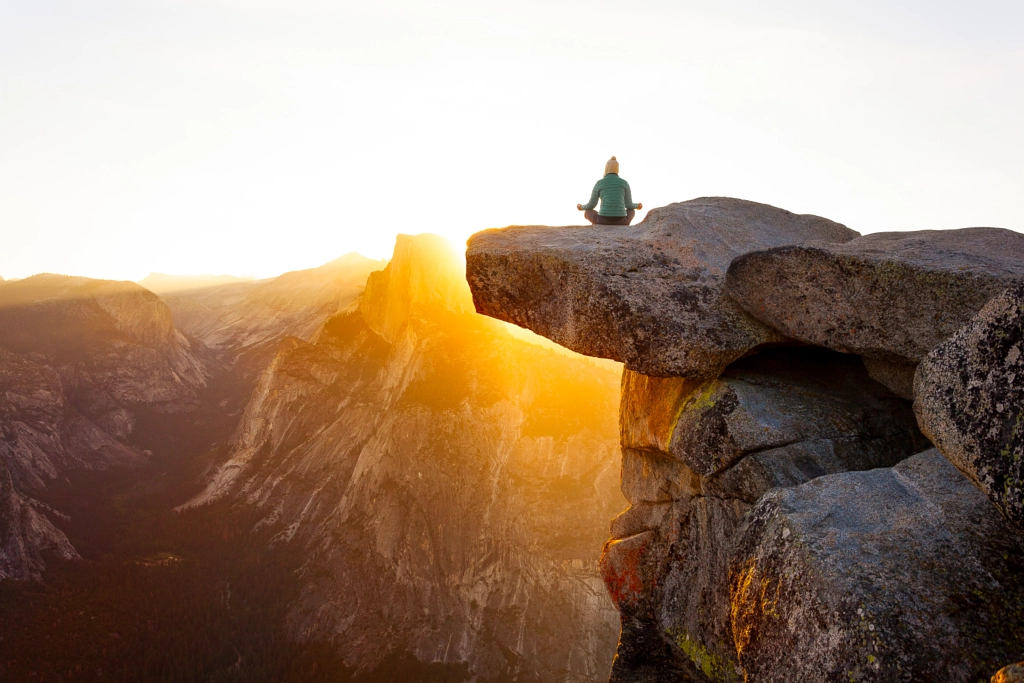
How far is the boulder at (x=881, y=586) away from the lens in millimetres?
6209

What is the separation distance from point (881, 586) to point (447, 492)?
4336cm

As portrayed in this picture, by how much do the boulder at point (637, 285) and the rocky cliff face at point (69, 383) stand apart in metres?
58.7

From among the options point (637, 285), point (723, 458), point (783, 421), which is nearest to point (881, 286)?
point (783, 421)

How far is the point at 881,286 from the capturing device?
1014 cm

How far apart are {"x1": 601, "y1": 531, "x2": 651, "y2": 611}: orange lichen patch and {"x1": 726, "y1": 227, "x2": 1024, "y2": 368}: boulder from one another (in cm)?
631

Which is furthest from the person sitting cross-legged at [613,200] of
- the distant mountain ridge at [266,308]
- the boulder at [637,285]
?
the distant mountain ridge at [266,308]

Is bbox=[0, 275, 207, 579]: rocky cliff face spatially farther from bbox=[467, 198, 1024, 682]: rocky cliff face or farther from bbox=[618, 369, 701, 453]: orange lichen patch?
bbox=[467, 198, 1024, 682]: rocky cliff face

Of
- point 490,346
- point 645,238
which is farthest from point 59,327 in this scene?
point 645,238

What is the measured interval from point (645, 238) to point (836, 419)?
593 centimetres

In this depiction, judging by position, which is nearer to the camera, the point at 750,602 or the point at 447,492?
the point at 750,602

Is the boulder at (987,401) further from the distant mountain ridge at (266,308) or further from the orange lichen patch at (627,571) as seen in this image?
the distant mountain ridge at (266,308)

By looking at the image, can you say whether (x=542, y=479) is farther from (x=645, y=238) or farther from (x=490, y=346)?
(x=645, y=238)

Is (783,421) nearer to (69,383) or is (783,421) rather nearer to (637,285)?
(637,285)

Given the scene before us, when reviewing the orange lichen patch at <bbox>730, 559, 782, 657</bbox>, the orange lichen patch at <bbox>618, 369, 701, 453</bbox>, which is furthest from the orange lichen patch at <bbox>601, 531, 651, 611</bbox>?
the orange lichen patch at <bbox>730, 559, 782, 657</bbox>
